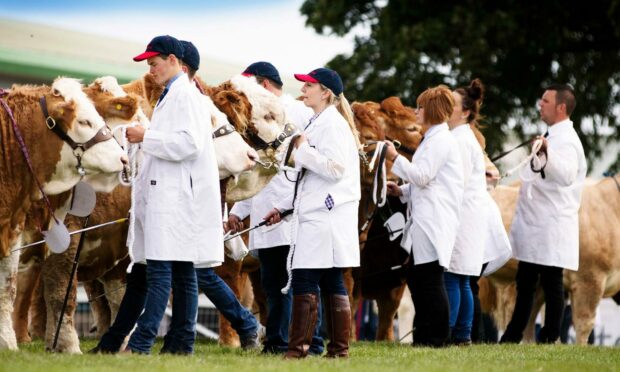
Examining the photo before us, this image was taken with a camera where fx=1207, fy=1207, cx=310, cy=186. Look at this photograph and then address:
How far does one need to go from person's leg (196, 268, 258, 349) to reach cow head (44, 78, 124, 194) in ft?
3.83

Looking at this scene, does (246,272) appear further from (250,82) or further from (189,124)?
(189,124)

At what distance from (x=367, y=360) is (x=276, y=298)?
118 cm

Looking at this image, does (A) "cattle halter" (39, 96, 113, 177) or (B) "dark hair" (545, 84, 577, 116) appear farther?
(B) "dark hair" (545, 84, 577, 116)

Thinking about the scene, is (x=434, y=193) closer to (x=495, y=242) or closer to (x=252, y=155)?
(x=495, y=242)

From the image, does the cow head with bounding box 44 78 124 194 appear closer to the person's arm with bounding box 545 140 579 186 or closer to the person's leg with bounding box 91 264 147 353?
the person's leg with bounding box 91 264 147 353

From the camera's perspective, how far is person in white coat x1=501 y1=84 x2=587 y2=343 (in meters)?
11.9

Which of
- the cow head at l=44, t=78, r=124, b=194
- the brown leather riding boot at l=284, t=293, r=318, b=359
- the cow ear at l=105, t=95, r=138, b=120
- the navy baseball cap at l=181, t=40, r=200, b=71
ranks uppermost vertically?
the navy baseball cap at l=181, t=40, r=200, b=71

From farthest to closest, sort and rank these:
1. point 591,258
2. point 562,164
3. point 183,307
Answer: point 591,258 → point 562,164 → point 183,307

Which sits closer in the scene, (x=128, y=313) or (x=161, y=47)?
(x=161, y=47)

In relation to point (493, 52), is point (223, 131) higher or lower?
lower

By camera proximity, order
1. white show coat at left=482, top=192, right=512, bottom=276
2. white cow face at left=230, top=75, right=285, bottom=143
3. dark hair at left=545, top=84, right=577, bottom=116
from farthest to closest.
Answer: dark hair at left=545, top=84, right=577, bottom=116
white show coat at left=482, top=192, right=512, bottom=276
white cow face at left=230, top=75, right=285, bottom=143

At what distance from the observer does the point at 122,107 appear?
9305 millimetres

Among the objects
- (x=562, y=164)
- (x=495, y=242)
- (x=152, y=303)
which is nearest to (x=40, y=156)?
(x=152, y=303)

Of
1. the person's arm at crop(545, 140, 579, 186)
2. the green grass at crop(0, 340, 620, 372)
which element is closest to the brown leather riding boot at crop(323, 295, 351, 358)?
the green grass at crop(0, 340, 620, 372)
